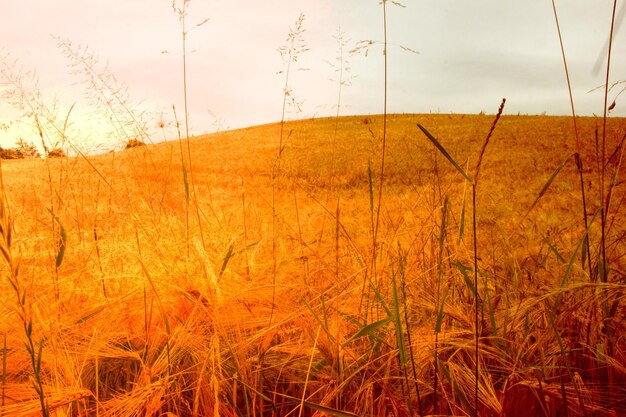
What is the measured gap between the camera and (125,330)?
1448 millimetres

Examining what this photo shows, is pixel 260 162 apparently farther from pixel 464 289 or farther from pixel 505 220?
pixel 464 289

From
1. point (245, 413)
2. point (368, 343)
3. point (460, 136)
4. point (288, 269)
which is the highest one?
point (460, 136)

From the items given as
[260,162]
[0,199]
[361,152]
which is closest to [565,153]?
[361,152]

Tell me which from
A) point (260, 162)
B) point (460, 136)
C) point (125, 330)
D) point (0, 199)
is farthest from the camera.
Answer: point (460, 136)

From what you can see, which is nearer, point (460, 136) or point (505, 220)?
point (505, 220)

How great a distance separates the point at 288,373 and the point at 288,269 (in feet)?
2.04

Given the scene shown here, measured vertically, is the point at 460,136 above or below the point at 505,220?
above

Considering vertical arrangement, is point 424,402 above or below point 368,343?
below

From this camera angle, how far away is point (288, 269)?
1.91 m

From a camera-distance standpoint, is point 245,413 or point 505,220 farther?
point 505,220

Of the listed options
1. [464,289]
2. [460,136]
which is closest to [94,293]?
[464,289]

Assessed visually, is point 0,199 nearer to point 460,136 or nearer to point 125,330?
point 125,330

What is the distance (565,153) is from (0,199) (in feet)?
37.5

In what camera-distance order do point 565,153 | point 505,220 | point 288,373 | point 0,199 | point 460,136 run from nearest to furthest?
point 0,199, point 288,373, point 505,220, point 565,153, point 460,136
